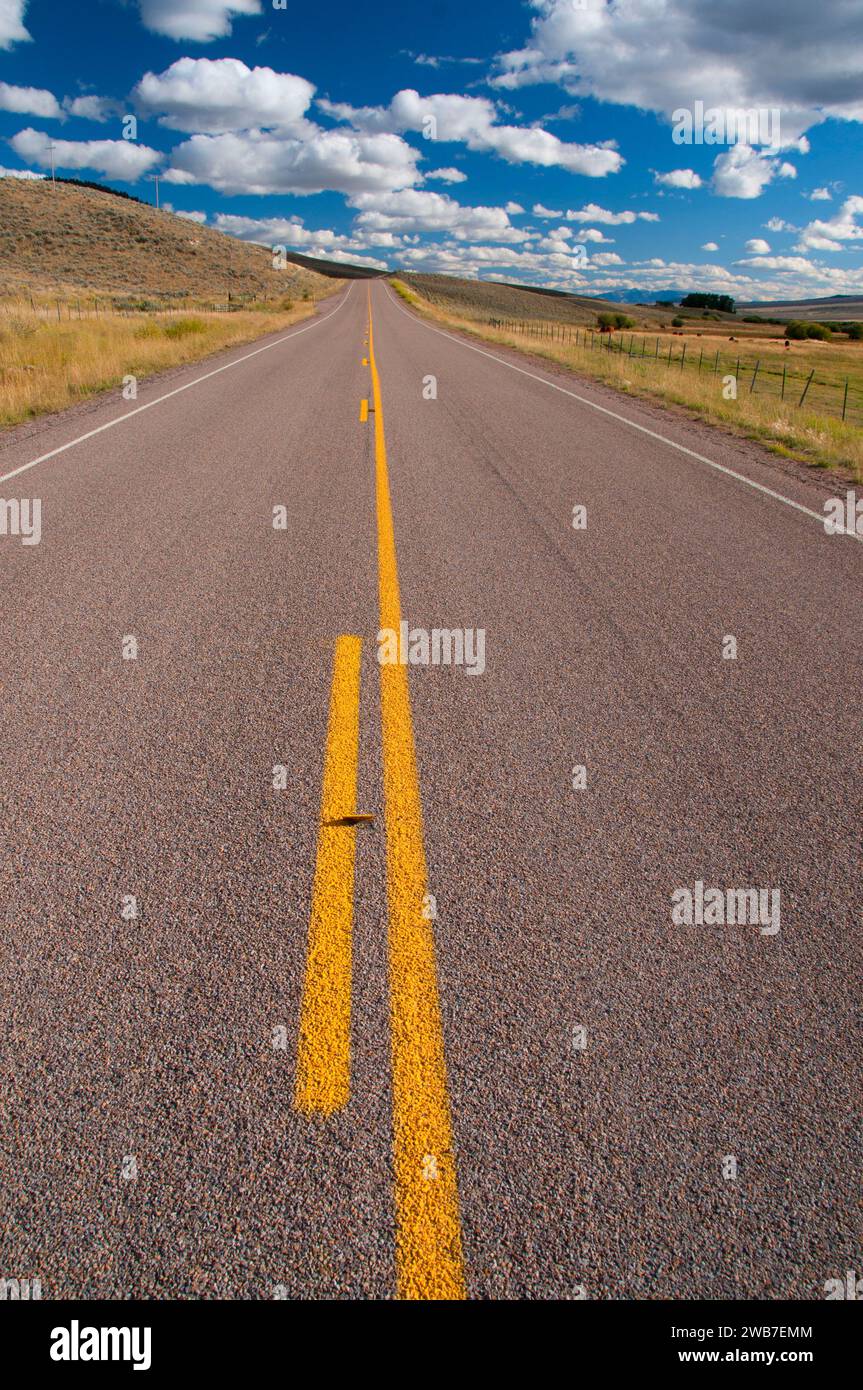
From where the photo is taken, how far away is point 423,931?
2627 mm

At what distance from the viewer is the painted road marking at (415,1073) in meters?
1.75

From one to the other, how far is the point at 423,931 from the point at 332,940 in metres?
0.30

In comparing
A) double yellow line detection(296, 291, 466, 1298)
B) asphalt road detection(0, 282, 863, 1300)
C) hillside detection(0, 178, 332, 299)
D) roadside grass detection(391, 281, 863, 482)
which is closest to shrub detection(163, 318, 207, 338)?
roadside grass detection(391, 281, 863, 482)

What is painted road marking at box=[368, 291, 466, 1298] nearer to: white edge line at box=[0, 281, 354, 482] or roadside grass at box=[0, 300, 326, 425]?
white edge line at box=[0, 281, 354, 482]

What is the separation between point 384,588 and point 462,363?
1774cm

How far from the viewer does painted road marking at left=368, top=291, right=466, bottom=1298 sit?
68.8 inches

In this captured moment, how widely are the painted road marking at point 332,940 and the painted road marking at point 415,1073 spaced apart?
0.46ft

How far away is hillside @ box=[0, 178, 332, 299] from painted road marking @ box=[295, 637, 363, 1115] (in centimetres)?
4556

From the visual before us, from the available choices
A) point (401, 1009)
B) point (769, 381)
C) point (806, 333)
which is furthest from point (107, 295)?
point (806, 333)

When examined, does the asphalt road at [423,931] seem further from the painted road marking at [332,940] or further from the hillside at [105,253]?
the hillside at [105,253]

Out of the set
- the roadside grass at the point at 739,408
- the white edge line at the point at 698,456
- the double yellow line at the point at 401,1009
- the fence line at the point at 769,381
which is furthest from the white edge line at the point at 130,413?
the fence line at the point at 769,381

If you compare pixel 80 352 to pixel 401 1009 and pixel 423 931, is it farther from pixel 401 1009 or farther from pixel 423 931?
pixel 401 1009
